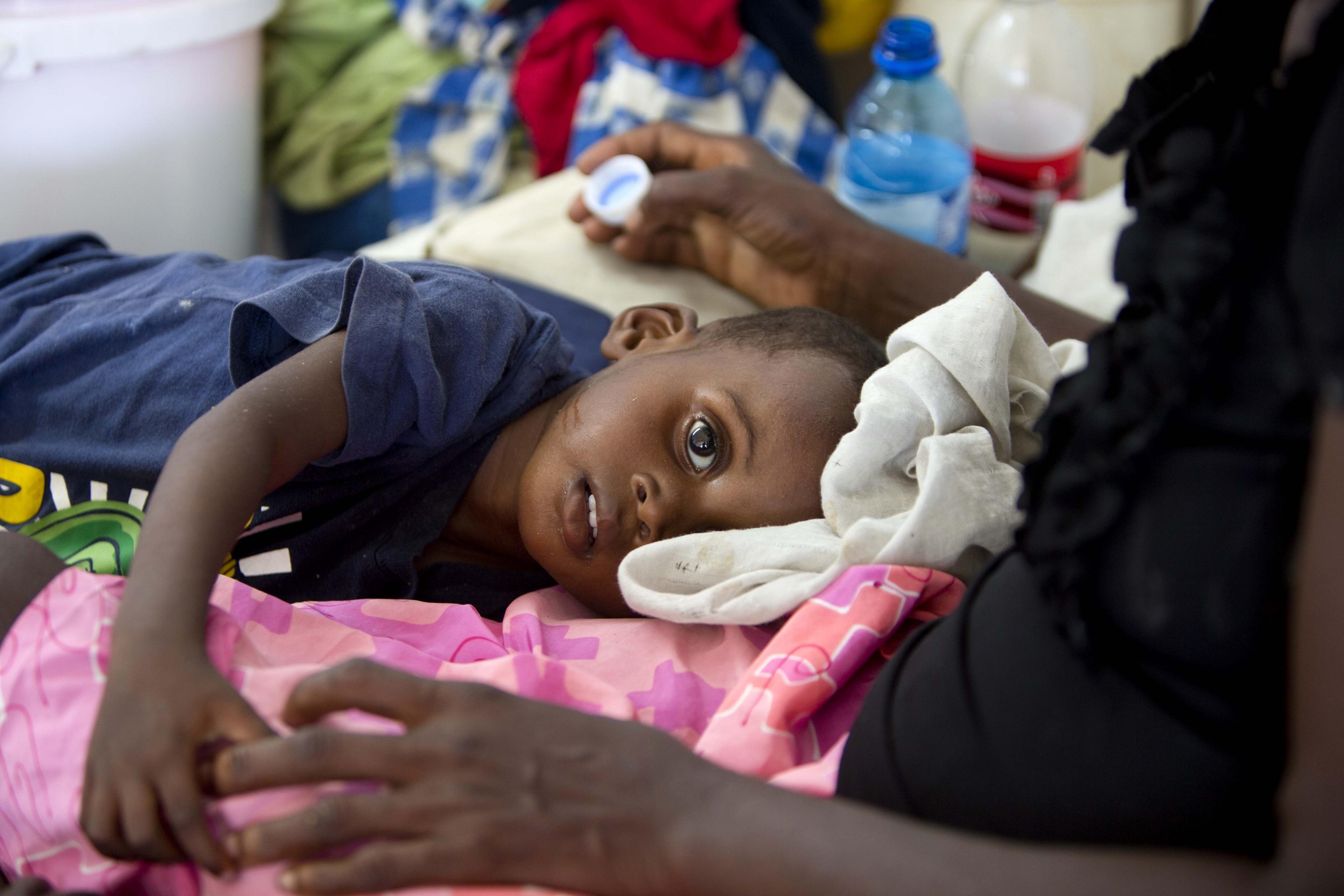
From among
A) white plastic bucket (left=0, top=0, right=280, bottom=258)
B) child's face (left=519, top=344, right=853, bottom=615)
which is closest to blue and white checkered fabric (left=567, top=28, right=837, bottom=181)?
white plastic bucket (left=0, top=0, right=280, bottom=258)

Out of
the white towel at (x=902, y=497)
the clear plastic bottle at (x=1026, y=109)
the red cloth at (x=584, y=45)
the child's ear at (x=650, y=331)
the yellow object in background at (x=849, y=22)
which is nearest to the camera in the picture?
the white towel at (x=902, y=497)

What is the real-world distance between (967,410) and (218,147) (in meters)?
1.40

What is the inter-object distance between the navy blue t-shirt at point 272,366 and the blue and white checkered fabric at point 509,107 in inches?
35.9

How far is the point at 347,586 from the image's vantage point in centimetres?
103

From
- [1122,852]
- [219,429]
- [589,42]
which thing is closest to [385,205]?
[589,42]

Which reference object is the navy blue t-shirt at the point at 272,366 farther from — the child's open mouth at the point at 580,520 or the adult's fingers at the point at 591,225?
the adult's fingers at the point at 591,225

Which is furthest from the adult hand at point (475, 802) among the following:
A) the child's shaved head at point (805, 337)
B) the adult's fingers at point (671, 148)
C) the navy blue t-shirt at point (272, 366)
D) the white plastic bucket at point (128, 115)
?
the white plastic bucket at point (128, 115)

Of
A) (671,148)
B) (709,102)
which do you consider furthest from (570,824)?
(709,102)

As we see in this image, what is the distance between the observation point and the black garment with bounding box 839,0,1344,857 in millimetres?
475

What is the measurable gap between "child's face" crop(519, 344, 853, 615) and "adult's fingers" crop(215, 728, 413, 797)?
15.2 inches

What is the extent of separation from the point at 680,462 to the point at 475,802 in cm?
46

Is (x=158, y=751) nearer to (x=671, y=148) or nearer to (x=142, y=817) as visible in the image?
(x=142, y=817)

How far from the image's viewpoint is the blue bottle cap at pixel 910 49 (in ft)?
5.05

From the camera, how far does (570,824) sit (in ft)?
1.86
